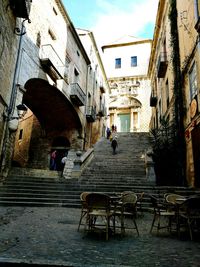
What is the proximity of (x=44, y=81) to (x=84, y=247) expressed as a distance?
12.6 meters

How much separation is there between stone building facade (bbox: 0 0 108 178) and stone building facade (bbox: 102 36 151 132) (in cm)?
577

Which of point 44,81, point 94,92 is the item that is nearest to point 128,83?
point 94,92

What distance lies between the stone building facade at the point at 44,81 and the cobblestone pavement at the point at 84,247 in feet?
21.5

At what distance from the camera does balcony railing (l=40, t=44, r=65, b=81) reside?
49.0 feet

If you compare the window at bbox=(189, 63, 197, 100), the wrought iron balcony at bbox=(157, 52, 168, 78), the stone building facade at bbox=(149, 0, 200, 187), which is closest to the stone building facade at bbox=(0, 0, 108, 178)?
the wrought iron balcony at bbox=(157, 52, 168, 78)

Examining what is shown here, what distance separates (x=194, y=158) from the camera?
38.3ft

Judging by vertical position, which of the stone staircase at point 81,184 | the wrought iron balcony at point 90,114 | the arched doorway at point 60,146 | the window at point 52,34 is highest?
the window at point 52,34

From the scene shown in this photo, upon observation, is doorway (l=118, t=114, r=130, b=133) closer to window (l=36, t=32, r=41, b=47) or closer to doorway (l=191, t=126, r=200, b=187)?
window (l=36, t=32, r=41, b=47)

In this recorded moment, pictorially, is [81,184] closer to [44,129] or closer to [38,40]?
[38,40]

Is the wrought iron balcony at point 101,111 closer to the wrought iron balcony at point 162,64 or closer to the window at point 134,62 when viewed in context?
the window at point 134,62

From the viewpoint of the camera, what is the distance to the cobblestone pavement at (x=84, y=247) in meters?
3.57

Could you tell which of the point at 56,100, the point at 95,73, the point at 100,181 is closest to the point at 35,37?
the point at 56,100

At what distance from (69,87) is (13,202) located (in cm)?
1150

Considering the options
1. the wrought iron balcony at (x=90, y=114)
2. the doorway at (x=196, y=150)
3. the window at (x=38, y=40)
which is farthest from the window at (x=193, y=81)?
the wrought iron balcony at (x=90, y=114)
